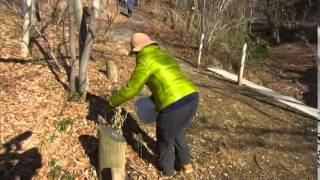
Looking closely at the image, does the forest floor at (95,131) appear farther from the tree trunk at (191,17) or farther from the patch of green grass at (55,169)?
the tree trunk at (191,17)

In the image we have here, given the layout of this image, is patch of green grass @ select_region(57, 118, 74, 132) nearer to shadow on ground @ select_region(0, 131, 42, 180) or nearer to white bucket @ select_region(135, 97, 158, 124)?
shadow on ground @ select_region(0, 131, 42, 180)

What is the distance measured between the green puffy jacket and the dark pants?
128 millimetres

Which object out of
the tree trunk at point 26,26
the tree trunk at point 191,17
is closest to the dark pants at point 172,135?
the tree trunk at point 26,26

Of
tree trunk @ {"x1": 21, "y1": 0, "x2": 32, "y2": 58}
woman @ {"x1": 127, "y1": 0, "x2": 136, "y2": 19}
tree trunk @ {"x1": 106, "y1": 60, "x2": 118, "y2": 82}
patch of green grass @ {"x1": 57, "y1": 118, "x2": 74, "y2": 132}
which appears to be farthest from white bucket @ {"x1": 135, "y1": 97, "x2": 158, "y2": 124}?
woman @ {"x1": 127, "y1": 0, "x2": 136, "y2": 19}

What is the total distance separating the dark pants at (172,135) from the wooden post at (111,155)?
0.48m

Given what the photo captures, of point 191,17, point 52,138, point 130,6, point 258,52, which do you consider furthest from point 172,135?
point 258,52

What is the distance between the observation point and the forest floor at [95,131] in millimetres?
5219

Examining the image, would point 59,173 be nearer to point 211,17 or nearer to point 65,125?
point 65,125

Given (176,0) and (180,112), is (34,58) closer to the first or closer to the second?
(180,112)

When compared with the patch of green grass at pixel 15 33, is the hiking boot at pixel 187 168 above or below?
below

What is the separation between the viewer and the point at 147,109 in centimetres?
505

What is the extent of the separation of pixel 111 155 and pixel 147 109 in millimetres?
707

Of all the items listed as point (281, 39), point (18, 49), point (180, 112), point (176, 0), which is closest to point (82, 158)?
point (180, 112)

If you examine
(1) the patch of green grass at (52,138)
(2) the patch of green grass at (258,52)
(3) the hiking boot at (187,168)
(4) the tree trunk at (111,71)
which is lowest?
(2) the patch of green grass at (258,52)
